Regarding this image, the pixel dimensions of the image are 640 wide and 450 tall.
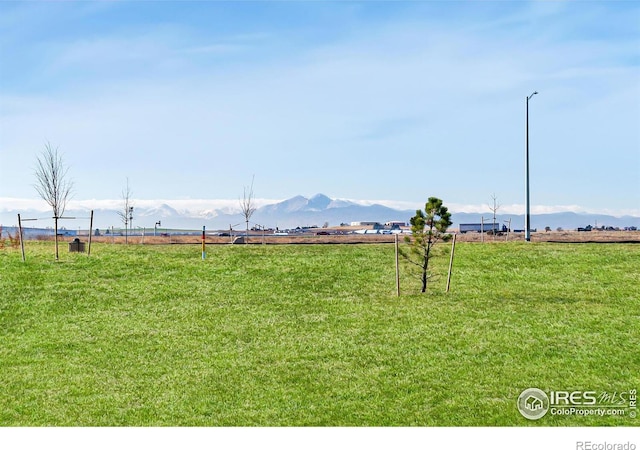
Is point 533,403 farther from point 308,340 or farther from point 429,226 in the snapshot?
point 429,226

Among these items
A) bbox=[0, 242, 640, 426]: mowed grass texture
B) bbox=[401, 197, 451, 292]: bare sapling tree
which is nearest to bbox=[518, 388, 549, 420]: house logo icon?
bbox=[0, 242, 640, 426]: mowed grass texture

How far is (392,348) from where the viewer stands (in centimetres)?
1298

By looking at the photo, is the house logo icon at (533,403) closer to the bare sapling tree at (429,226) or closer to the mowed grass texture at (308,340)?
the mowed grass texture at (308,340)

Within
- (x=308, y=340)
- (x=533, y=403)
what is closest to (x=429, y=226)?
(x=308, y=340)

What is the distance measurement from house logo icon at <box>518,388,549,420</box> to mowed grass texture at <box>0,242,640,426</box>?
16 cm

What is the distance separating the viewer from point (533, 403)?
9.66 meters

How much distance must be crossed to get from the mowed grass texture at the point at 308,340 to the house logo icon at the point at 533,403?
0.53 ft

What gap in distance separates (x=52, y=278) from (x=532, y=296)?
51.8ft

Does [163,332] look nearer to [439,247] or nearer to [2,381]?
[2,381]

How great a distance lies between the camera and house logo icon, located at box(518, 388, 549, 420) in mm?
9320

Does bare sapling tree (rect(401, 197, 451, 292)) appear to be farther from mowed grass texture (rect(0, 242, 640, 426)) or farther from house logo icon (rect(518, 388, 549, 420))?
house logo icon (rect(518, 388, 549, 420))

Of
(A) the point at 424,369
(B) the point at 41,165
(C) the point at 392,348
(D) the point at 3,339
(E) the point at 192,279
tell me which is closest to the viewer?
(A) the point at 424,369

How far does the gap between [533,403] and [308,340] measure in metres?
5.52
